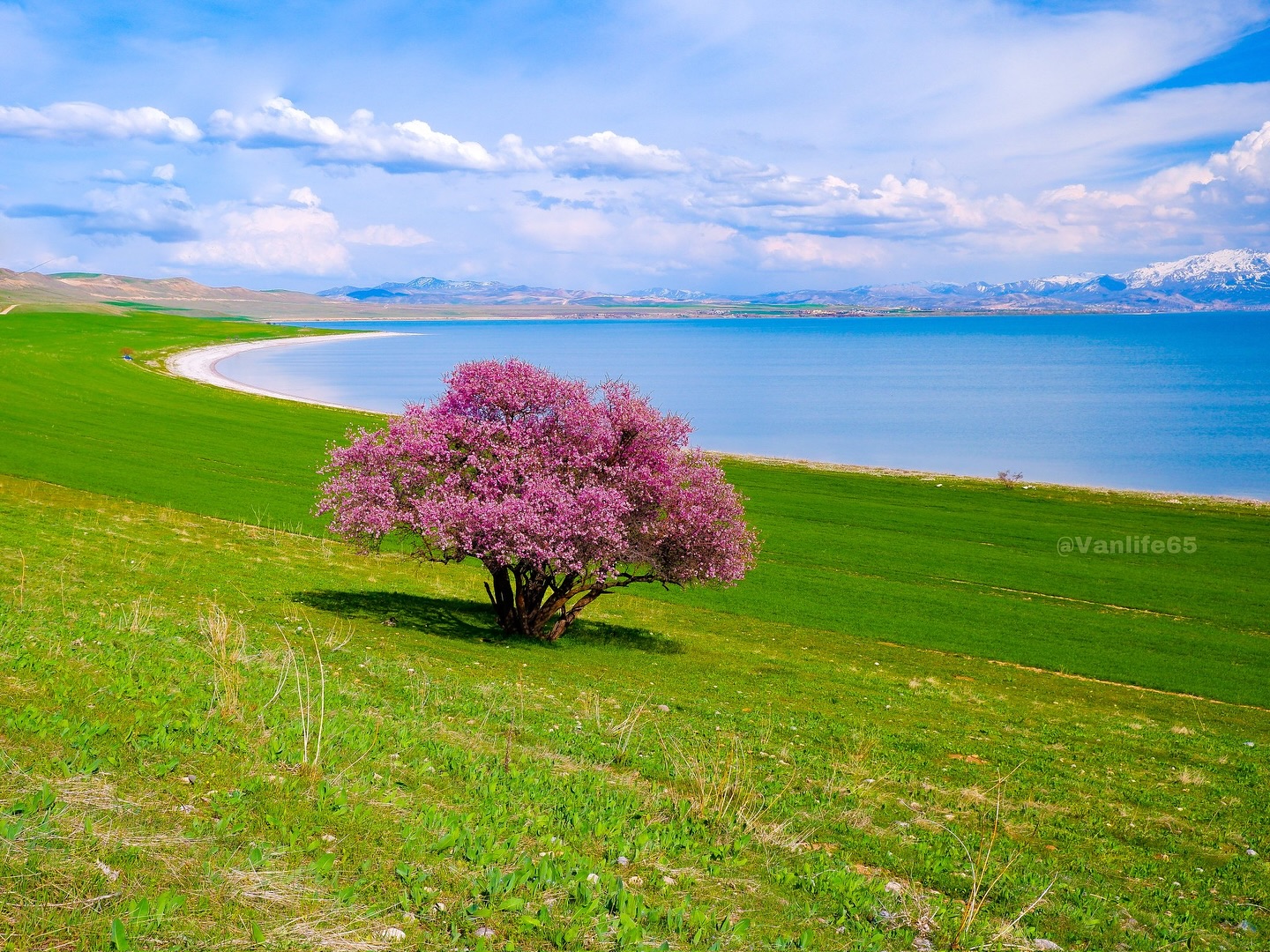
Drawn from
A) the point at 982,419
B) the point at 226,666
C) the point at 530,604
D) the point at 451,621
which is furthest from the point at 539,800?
the point at 982,419

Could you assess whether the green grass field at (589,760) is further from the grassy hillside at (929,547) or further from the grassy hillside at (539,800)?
the grassy hillside at (929,547)

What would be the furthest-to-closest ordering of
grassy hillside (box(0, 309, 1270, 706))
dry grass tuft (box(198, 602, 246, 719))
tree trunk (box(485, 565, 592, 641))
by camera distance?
grassy hillside (box(0, 309, 1270, 706)) → tree trunk (box(485, 565, 592, 641)) → dry grass tuft (box(198, 602, 246, 719))

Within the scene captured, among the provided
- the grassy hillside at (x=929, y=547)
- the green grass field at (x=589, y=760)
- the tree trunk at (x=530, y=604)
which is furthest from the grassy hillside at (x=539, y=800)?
the grassy hillside at (x=929, y=547)

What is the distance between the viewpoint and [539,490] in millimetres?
27016

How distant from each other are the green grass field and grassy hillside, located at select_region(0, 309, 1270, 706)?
18.0 inches

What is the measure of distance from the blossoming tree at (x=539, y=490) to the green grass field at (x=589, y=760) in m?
2.98

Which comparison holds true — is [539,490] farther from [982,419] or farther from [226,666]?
[982,419]

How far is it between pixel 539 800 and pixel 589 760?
11.5 ft

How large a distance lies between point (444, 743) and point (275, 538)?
103ft

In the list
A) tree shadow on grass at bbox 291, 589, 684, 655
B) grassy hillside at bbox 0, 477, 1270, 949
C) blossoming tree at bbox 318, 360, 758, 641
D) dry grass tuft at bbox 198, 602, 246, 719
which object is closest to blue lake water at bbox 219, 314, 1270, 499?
tree shadow on grass at bbox 291, 589, 684, 655

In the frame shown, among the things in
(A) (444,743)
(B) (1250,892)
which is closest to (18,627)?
(A) (444,743)

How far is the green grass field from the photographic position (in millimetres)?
8203

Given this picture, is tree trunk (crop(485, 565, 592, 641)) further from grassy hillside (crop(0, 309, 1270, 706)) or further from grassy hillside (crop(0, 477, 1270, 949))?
grassy hillside (crop(0, 309, 1270, 706))

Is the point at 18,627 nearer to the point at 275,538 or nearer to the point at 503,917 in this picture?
the point at 503,917
